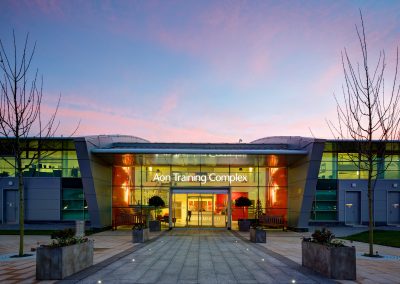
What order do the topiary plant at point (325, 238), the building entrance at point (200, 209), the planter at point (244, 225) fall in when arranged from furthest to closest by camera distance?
the building entrance at point (200, 209)
the planter at point (244, 225)
the topiary plant at point (325, 238)

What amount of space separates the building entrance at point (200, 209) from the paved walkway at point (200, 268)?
14.5 metres

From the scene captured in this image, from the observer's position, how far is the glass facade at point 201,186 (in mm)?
33250

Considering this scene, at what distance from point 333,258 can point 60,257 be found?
25.4ft

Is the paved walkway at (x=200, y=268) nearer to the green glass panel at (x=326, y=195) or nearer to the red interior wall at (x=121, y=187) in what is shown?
the red interior wall at (x=121, y=187)

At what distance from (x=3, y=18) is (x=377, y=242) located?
22.4 m

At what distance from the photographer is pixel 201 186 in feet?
109

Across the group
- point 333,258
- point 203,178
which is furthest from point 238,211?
point 333,258

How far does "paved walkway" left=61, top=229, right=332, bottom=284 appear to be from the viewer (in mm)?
11539

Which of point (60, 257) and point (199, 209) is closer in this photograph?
point (60, 257)

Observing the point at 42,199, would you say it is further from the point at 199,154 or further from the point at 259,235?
the point at 259,235

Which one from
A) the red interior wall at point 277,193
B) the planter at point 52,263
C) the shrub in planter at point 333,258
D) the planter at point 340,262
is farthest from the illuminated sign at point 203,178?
the planter at point 52,263

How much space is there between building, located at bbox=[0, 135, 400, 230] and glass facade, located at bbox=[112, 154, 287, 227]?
0.08 metres

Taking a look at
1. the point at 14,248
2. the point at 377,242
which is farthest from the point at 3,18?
the point at 377,242

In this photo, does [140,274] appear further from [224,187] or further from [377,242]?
[224,187]
